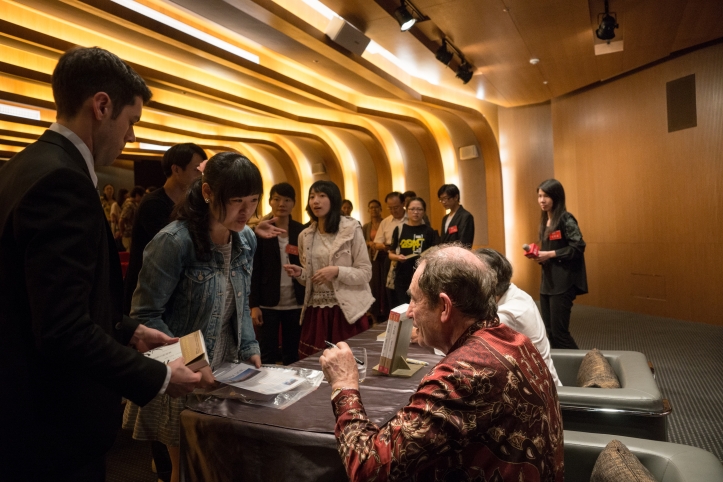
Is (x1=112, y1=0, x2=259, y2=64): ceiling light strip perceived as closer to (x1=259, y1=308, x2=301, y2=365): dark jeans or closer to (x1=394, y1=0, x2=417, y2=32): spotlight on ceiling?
(x1=394, y1=0, x2=417, y2=32): spotlight on ceiling

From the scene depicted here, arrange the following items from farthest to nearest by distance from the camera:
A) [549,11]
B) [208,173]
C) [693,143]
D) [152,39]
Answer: [693,143], [152,39], [549,11], [208,173]

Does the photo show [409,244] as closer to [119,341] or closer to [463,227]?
[463,227]

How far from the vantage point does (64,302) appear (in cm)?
98

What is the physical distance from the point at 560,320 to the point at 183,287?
2.80 meters

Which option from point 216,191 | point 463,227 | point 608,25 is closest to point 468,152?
point 463,227

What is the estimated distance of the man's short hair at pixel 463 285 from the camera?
3.94 feet

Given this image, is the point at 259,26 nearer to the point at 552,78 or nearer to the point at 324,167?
the point at 552,78

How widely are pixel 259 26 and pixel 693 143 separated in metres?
4.88

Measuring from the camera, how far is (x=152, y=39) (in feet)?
15.3

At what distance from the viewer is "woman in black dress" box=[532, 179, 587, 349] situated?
11.9ft

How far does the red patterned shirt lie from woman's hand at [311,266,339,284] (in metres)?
1.68

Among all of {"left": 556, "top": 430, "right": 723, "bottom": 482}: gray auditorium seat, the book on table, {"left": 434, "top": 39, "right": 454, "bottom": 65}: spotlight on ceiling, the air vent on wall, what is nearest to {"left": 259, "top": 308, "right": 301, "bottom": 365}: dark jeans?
the book on table

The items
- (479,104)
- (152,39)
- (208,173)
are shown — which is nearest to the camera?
(208,173)

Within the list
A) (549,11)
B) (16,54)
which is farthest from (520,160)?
(16,54)
